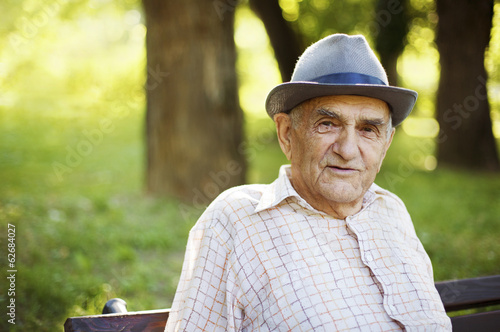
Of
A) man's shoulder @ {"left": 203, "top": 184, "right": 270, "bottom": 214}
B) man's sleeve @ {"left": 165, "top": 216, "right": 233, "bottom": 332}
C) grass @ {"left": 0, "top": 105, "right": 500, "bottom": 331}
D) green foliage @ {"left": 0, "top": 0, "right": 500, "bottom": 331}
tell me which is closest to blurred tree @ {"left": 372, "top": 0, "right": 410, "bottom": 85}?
green foliage @ {"left": 0, "top": 0, "right": 500, "bottom": 331}

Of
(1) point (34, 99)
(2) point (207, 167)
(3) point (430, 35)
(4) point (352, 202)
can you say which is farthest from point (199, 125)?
(3) point (430, 35)

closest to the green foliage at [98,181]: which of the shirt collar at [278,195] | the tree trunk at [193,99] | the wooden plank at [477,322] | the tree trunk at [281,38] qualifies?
the tree trunk at [193,99]

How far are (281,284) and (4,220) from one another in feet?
13.2

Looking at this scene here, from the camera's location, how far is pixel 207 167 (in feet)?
19.6

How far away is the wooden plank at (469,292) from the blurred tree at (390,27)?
963cm

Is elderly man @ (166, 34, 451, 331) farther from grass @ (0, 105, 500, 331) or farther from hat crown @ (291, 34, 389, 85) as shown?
grass @ (0, 105, 500, 331)

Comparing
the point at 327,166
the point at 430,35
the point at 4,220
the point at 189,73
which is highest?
the point at 430,35

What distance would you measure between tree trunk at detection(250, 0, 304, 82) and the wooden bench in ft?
31.1

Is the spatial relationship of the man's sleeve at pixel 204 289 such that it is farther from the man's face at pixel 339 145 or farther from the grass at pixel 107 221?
the grass at pixel 107 221

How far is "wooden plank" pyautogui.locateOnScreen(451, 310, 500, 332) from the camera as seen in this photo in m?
2.27

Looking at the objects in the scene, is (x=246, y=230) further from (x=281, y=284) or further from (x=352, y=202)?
(x=352, y=202)

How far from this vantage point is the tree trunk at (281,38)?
11.4 meters

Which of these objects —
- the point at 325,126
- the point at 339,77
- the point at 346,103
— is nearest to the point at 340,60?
the point at 339,77

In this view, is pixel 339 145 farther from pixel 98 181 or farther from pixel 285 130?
pixel 98 181
